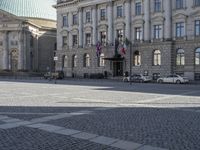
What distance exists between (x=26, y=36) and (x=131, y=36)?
44.6 m

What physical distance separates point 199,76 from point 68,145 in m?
54.8

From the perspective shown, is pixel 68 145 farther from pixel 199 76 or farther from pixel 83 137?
pixel 199 76

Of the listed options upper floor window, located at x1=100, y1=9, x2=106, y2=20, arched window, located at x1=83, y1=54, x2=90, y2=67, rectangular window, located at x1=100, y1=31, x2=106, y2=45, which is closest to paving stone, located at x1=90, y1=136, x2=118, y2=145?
rectangular window, located at x1=100, y1=31, x2=106, y2=45

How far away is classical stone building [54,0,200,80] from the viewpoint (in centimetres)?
6250

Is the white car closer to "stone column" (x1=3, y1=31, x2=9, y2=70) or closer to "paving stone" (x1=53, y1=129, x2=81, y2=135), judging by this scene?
"paving stone" (x1=53, y1=129, x2=81, y2=135)

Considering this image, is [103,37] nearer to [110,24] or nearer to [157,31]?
[110,24]

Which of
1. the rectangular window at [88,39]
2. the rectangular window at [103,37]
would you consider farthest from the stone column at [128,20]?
the rectangular window at [88,39]

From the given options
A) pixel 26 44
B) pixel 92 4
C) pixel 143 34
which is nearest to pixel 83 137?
pixel 143 34

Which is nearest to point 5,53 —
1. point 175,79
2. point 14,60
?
point 14,60

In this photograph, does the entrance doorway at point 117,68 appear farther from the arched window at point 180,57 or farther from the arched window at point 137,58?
the arched window at point 180,57

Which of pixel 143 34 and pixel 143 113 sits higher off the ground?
pixel 143 34

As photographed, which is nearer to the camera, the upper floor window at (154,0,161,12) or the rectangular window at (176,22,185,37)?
the rectangular window at (176,22,185,37)

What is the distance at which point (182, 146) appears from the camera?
9.16 meters

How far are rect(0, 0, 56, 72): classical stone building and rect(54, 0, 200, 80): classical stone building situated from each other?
22.0 m
